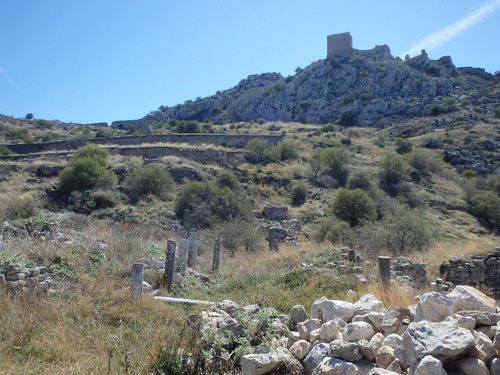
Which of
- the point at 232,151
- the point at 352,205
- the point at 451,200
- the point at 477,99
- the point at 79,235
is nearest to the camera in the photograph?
the point at 79,235

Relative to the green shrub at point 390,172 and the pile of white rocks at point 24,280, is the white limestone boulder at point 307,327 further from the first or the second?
the green shrub at point 390,172

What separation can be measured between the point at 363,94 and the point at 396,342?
2645 inches

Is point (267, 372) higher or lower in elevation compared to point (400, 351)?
lower

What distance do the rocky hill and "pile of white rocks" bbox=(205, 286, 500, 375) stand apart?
195 feet

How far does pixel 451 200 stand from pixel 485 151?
46.0ft

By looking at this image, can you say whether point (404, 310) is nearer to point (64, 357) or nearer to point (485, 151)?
point (64, 357)

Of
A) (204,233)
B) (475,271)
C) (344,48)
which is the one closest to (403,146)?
(204,233)

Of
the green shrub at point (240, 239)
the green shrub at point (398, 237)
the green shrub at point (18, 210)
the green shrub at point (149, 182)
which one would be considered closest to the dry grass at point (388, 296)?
the green shrub at point (398, 237)

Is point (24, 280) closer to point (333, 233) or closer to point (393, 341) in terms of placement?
point (393, 341)

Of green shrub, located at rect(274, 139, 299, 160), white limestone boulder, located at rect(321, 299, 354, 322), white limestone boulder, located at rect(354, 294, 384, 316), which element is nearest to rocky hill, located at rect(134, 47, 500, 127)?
green shrub, located at rect(274, 139, 299, 160)

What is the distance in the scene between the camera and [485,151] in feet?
139

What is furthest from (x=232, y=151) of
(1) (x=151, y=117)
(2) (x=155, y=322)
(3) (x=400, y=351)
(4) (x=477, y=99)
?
(1) (x=151, y=117)

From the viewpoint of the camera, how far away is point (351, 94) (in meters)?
67.4

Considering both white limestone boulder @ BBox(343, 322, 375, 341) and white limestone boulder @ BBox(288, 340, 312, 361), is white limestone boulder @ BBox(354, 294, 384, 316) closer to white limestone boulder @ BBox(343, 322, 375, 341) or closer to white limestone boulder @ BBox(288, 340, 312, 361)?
white limestone boulder @ BBox(343, 322, 375, 341)
